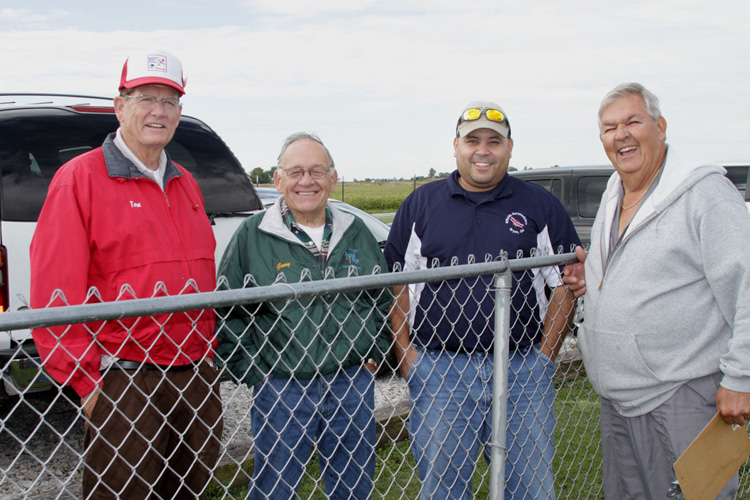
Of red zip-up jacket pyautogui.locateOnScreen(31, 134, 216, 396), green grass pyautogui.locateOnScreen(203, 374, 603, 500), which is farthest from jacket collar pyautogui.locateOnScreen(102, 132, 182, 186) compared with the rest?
green grass pyautogui.locateOnScreen(203, 374, 603, 500)

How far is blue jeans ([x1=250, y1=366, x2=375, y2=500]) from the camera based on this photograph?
2.25 metres

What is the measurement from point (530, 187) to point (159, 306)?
1723 millimetres

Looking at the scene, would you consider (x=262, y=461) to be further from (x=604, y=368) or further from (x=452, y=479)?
(x=604, y=368)

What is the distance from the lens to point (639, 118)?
7.68 feet

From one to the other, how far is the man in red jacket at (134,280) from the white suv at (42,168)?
1.80ft

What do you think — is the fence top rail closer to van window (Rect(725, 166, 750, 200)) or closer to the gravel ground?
the gravel ground

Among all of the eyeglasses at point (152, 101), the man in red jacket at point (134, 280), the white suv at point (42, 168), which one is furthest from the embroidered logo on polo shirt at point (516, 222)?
the white suv at point (42, 168)

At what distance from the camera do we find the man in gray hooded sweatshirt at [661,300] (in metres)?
2.12

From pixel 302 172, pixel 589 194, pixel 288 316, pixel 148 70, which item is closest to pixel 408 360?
pixel 288 316

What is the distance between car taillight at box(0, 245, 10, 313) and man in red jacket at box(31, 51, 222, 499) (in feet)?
3.49

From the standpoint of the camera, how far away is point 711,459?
88.1 inches

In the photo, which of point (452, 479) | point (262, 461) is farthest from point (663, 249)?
point (262, 461)

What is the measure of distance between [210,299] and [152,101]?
1145 millimetres

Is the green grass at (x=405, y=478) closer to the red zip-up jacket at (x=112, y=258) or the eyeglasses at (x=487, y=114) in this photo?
the red zip-up jacket at (x=112, y=258)
